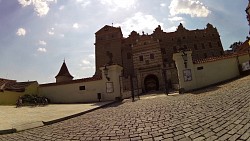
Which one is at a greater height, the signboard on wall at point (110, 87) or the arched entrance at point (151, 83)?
the arched entrance at point (151, 83)

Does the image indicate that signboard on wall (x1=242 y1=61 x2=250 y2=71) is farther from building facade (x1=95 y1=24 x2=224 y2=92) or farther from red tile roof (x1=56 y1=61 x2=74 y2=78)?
red tile roof (x1=56 y1=61 x2=74 y2=78)

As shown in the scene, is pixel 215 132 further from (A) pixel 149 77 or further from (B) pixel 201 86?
(A) pixel 149 77

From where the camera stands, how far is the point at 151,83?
1206 inches

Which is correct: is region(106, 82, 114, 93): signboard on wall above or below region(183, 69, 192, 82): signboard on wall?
below

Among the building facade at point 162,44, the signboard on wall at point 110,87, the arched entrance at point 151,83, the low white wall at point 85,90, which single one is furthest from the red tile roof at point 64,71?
the signboard on wall at point 110,87

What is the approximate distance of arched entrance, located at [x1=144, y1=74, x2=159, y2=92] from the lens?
99.2 ft

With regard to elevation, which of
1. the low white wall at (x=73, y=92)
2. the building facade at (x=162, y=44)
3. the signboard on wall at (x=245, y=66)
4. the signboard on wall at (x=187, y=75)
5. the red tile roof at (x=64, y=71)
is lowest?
the low white wall at (x=73, y=92)

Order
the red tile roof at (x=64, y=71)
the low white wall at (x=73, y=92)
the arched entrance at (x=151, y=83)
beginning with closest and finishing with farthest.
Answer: the low white wall at (x=73, y=92)
the arched entrance at (x=151, y=83)
the red tile roof at (x=64, y=71)

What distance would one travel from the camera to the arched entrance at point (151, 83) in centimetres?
3025

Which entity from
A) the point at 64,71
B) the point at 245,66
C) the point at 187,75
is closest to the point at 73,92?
the point at 187,75

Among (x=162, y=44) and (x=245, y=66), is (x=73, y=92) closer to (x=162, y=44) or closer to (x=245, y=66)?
(x=245, y=66)

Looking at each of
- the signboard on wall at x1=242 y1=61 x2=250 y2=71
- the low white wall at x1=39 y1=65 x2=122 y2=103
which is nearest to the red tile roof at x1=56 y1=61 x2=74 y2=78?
the low white wall at x1=39 y1=65 x2=122 y2=103

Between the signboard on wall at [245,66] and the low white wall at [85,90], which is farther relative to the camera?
the signboard on wall at [245,66]

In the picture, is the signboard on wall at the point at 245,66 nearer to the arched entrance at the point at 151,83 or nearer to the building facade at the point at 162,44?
the arched entrance at the point at 151,83
